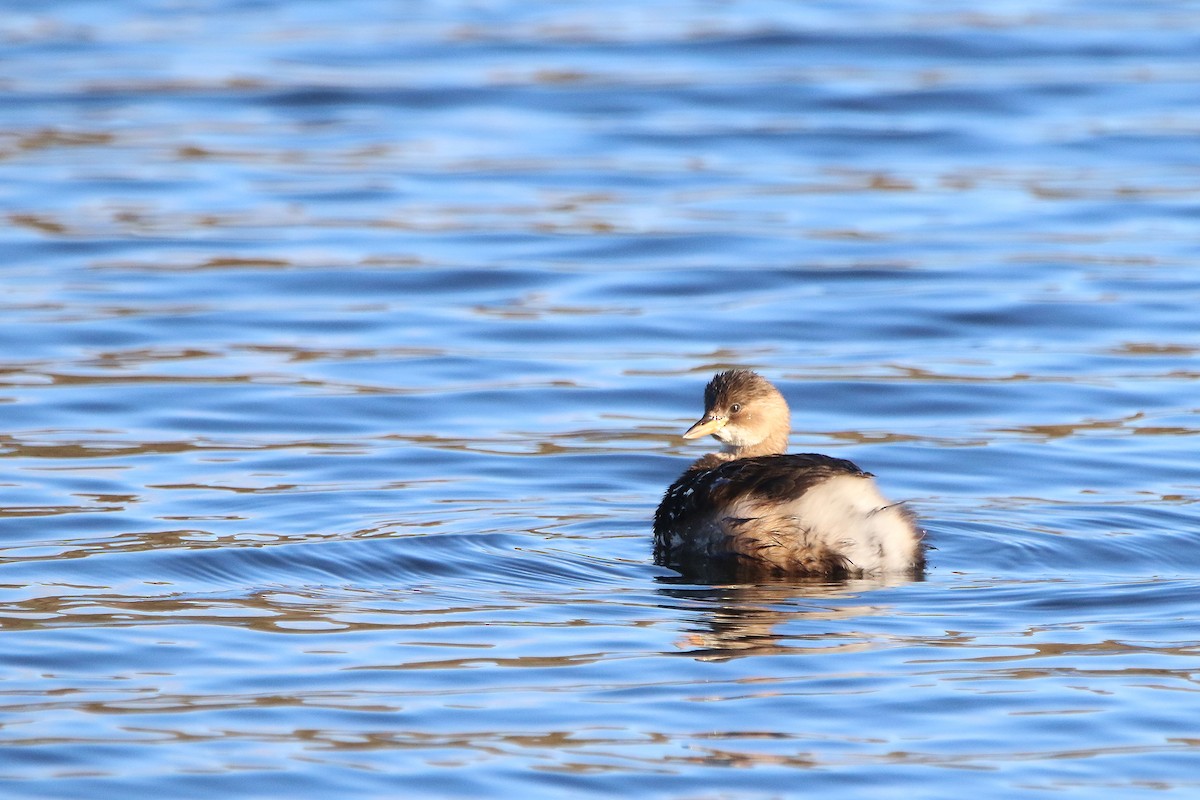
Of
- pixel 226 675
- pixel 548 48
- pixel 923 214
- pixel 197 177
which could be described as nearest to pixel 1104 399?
pixel 923 214

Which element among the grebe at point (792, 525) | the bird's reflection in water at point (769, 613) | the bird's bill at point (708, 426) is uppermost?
the bird's bill at point (708, 426)

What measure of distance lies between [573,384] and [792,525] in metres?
3.46

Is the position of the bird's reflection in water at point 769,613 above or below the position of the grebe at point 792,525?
below

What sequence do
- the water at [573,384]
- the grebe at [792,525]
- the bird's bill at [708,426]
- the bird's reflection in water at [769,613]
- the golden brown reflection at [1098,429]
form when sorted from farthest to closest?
the golden brown reflection at [1098,429] → the bird's bill at [708,426] → the grebe at [792,525] → the bird's reflection in water at [769,613] → the water at [573,384]

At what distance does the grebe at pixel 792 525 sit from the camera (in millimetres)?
6730

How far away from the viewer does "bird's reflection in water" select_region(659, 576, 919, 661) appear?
5914 mm

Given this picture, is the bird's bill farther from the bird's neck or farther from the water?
the water

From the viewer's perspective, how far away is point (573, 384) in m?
10.1

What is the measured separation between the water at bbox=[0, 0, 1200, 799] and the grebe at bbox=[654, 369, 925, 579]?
135 millimetres

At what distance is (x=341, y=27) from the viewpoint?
20.2 m

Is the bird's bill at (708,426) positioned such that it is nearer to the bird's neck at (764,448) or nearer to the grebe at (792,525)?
the bird's neck at (764,448)

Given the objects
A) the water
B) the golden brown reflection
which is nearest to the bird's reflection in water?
the water

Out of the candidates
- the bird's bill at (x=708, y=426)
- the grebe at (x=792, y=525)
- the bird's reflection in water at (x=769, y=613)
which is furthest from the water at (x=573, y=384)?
the bird's bill at (x=708, y=426)

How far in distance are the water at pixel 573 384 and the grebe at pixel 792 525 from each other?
0.13m
